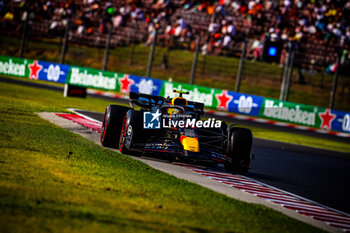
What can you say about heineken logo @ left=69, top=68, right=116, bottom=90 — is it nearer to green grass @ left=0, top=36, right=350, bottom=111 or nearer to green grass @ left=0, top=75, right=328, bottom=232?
green grass @ left=0, top=36, right=350, bottom=111

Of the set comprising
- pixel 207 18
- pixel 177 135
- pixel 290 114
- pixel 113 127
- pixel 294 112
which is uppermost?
pixel 207 18

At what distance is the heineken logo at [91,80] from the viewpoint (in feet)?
82.6

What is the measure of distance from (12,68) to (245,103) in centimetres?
1242

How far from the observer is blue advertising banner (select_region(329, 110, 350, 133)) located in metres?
21.5

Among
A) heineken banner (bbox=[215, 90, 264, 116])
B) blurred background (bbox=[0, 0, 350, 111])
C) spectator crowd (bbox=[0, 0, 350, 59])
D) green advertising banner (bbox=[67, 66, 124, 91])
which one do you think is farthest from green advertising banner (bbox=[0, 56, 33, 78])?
heineken banner (bbox=[215, 90, 264, 116])

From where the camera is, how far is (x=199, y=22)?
115ft

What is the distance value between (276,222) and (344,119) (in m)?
16.2

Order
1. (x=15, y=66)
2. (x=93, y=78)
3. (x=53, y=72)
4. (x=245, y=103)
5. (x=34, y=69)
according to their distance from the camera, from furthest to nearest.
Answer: (x=15, y=66) < (x=34, y=69) < (x=53, y=72) < (x=93, y=78) < (x=245, y=103)

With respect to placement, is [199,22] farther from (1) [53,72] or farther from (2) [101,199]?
→ (2) [101,199]

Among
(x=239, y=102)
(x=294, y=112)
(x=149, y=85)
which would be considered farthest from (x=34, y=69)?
(x=294, y=112)

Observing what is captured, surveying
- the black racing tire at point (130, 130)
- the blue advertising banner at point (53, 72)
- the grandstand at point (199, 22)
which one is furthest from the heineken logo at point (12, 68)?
the black racing tire at point (130, 130)

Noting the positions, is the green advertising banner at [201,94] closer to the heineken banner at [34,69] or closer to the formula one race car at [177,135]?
the heineken banner at [34,69]

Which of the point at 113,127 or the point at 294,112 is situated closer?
the point at 113,127

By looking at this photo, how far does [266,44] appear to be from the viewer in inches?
924
